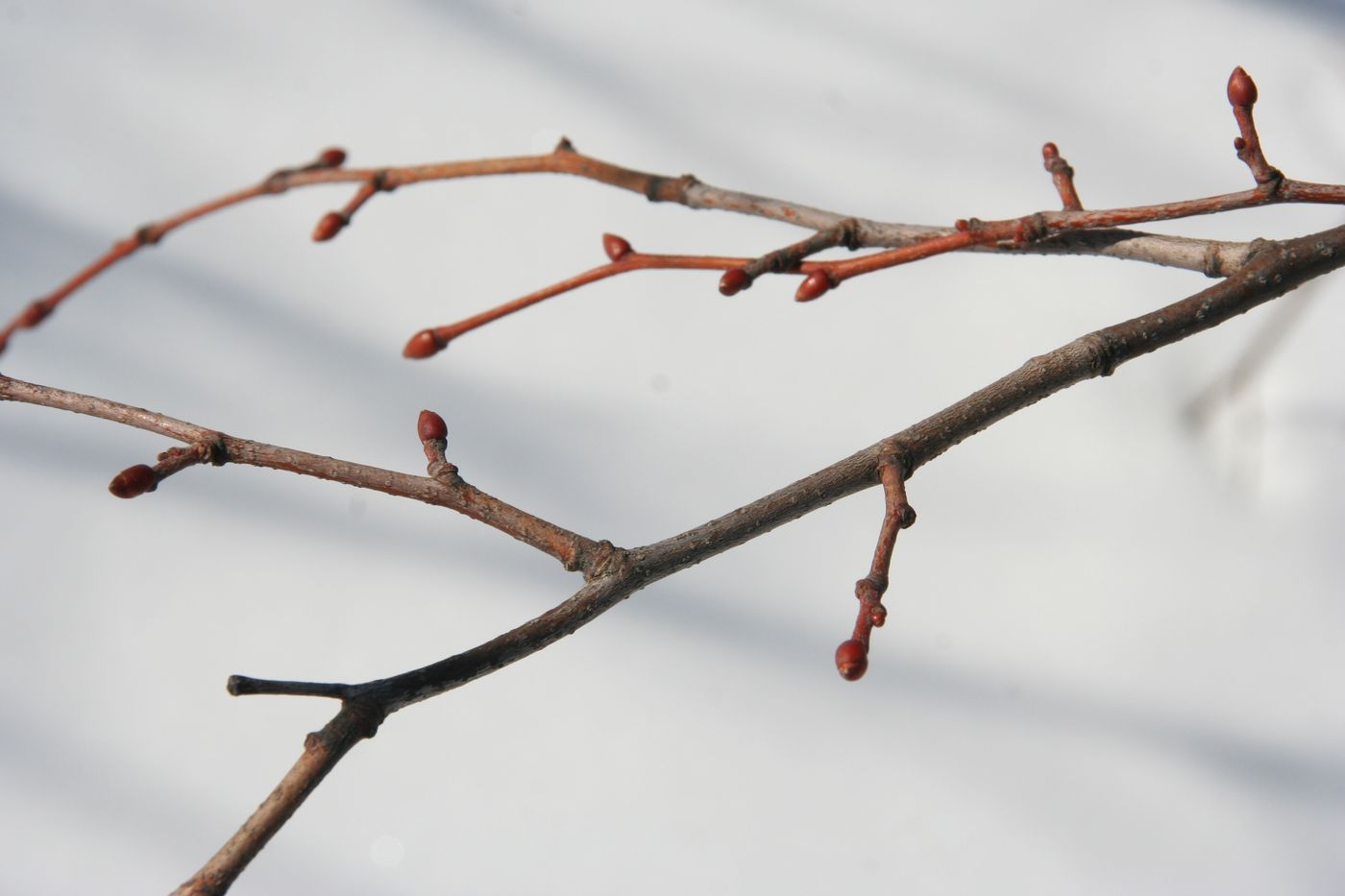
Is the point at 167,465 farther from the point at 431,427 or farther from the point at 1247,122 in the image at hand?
the point at 1247,122

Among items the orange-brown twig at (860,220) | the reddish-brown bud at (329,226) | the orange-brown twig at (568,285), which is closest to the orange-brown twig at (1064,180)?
the orange-brown twig at (860,220)

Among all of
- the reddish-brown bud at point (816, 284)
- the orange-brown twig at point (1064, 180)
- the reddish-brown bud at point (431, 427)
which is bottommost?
the reddish-brown bud at point (431, 427)

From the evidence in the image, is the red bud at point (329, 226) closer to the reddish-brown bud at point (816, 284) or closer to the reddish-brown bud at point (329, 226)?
the reddish-brown bud at point (329, 226)

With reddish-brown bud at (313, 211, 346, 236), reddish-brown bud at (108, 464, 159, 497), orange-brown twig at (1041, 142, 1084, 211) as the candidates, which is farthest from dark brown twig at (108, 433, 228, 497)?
orange-brown twig at (1041, 142, 1084, 211)

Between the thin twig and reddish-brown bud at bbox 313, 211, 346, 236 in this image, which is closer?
the thin twig

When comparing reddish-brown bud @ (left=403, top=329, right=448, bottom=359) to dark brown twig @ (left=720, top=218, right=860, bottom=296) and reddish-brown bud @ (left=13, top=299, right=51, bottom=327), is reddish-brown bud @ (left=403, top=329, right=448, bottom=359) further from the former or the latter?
reddish-brown bud @ (left=13, top=299, right=51, bottom=327)

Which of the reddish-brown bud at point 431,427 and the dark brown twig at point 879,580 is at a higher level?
the reddish-brown bud at point 431,427

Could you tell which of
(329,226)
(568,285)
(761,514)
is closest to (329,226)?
(329,226)

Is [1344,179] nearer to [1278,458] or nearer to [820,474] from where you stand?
[1278,458]
